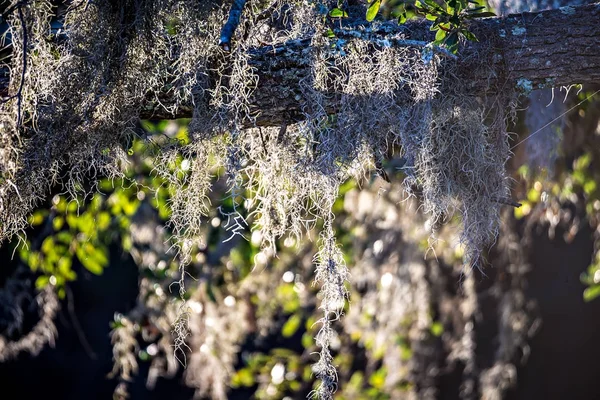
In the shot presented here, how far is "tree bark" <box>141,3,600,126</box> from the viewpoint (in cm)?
113

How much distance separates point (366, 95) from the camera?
1.16 m

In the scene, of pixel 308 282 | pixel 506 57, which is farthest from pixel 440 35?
pixel 308 282

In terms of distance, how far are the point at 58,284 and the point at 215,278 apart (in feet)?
1.70

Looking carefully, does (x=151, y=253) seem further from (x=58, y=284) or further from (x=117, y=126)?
(x=117, y=126)

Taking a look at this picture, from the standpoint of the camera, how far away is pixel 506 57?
1.14m

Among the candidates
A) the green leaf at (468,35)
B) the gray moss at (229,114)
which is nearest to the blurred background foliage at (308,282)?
the gray moss at (229,114)

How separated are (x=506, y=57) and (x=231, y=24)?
0.46 metres

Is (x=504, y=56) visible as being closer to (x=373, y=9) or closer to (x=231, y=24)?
(x=373, y=9)

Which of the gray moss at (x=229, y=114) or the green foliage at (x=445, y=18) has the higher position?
the green foliage at (x=445, y=18)

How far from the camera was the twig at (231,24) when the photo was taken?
1077 mm

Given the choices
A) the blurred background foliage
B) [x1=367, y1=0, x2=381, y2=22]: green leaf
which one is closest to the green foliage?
[x1=367, y1=0, x2=381, y2=22]: green leaf

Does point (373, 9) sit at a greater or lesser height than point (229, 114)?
greater

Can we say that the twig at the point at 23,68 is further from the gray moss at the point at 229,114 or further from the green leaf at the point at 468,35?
the green leaf at the point at 468,35

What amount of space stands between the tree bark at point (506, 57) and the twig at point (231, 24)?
90 millimetres
